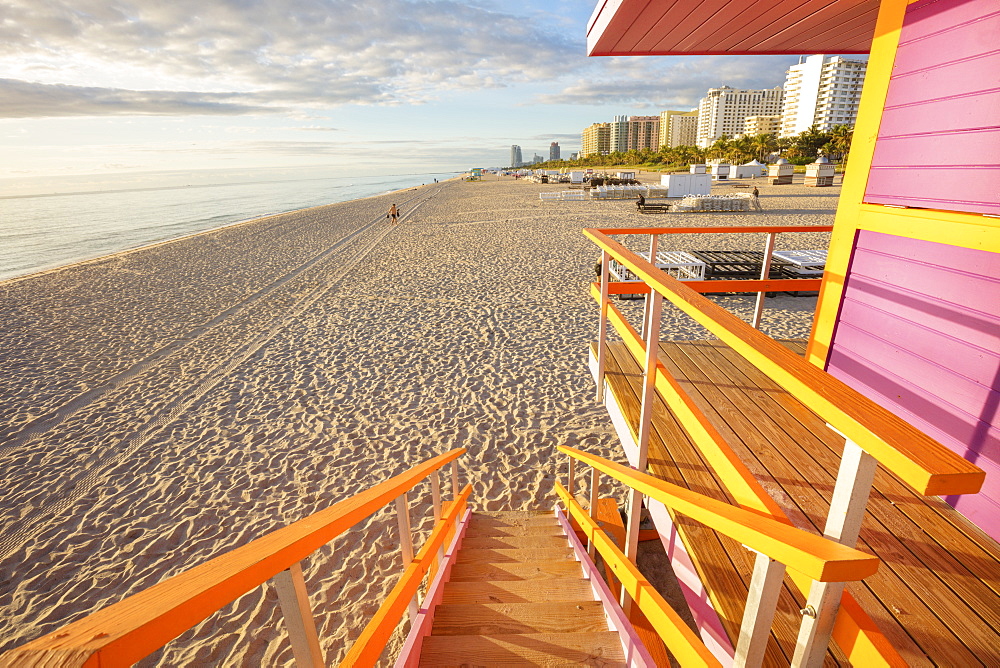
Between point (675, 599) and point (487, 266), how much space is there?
35.0 ft

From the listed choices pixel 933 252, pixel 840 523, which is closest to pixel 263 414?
pixel 840 523

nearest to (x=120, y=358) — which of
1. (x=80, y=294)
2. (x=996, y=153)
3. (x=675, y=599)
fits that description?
(x=80, y=294)

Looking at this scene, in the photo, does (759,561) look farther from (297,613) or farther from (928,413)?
(928,413)

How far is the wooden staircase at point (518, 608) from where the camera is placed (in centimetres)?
203

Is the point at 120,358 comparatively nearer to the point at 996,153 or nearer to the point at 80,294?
the point at 80,294

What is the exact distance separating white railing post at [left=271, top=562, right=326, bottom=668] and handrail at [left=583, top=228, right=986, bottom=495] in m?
1.13

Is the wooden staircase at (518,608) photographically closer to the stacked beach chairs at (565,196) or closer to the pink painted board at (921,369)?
the pink painted board at (921,369)

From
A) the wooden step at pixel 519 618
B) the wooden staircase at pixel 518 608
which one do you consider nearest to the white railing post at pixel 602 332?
the wooden staircase at pixel 518 608

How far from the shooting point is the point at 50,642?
0.62 m

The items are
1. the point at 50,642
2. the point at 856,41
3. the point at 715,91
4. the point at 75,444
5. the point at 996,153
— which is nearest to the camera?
the point at 50,642

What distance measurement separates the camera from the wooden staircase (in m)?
2.03

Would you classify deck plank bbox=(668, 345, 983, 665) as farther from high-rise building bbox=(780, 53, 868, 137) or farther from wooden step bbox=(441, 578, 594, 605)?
high-rise building bbox=(780, 53, 868, 137)

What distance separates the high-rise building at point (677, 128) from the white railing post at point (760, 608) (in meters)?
180

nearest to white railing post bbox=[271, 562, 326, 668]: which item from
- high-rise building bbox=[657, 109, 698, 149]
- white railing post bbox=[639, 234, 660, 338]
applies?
white railing post bbox=[639, 234, 660, 338]
